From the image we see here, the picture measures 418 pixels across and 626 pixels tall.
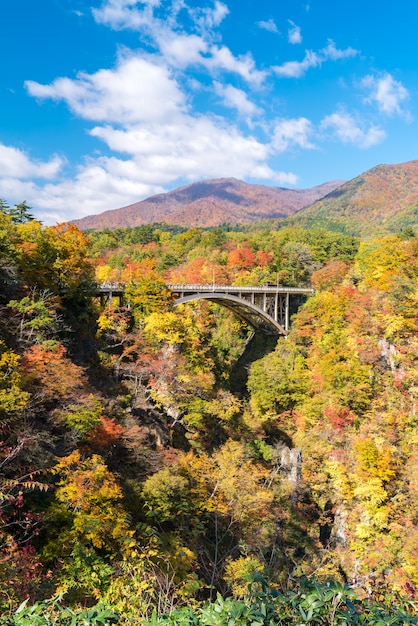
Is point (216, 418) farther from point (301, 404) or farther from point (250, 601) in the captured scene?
point (250, 601)

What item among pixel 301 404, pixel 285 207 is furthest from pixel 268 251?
pixel 285 207

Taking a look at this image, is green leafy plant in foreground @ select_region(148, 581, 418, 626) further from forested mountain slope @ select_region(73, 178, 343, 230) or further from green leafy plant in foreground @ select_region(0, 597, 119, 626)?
forested mountain slope @ select_region(73, 178, 343, 230)

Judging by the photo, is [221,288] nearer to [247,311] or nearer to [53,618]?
[247,311]

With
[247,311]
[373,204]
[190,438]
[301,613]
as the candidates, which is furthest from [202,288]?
[373,204]

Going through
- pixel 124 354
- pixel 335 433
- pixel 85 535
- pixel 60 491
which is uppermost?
pixel 124 354

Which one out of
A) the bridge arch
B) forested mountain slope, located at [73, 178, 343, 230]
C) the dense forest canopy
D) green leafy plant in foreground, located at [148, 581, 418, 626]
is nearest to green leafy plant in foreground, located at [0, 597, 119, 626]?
green leafy plant in foreground, located at [148, 581, 418, 626]

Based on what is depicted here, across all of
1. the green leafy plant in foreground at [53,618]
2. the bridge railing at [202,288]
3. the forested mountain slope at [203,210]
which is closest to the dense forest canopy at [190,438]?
the green leafy plant in foreground at [53,618]
